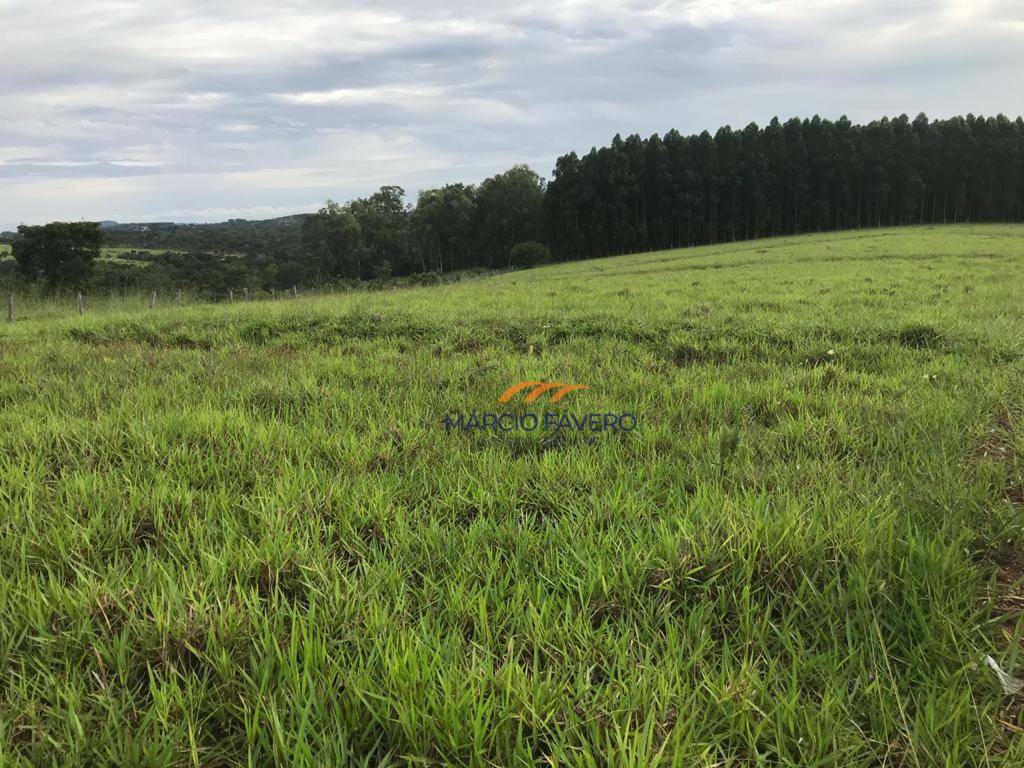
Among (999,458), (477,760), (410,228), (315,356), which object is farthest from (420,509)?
(410,228)

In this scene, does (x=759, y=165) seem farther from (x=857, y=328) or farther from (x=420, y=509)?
(x=420, y=509)

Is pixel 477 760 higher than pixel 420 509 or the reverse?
the reverse

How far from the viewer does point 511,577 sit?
2076 millimetres

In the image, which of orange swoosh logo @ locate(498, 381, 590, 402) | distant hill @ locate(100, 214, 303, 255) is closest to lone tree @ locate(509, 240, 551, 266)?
distant hill @ locate(100, 214, 303, 255)

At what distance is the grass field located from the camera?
145cm

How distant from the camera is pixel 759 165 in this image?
206ft

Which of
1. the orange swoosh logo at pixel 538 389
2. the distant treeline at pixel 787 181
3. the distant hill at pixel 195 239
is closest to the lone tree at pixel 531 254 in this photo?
the distant treeline at pixel 787 181

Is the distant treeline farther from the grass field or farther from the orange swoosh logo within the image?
the grass field

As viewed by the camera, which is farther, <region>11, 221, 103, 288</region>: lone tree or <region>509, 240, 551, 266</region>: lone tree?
<region>509, 240, 551, 266</region>: lone tree

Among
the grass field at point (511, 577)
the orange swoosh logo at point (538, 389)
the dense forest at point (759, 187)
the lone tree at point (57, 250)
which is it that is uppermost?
the dense forest at point (759, 187)

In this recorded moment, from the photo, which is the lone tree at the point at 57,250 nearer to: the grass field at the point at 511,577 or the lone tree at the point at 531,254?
the lone tree at the point at 531,254

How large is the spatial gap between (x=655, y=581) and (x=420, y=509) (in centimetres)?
110

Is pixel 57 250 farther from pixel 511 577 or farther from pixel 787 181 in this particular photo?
pixel 787 181

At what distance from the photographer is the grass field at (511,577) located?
4.75ft
